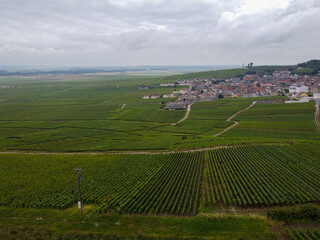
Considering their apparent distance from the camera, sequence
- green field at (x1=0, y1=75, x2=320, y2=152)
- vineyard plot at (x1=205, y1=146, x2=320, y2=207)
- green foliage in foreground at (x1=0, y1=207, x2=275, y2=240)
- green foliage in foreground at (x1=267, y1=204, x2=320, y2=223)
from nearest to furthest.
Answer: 1. green foliage in foreground at (x1=0, y1=207, x2=275, y2=240)
2. green foliage in foreground at (x1=267, y1=204, x2=320, y2=223)
3. vineyard plot at (x1=205, y1=146, x2=320, y2=207)
4. green field at (x1=0, y1=75, x2=320, y2=152)

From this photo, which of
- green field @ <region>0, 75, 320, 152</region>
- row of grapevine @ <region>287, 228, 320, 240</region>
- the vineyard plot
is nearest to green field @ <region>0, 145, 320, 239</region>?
the vineyard plot

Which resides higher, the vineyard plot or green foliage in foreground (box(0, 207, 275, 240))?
the vineyard plot

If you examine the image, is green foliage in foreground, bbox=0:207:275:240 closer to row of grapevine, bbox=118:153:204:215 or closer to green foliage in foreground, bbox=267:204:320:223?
green foliage in foreground, bbox=267:204:320:223

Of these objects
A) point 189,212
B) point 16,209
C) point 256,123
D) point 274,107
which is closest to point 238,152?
point 189,212

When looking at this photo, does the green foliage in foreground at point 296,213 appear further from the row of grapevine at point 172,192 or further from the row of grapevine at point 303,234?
the row of grapevine at point 172,192

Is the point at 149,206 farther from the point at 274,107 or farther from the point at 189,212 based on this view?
the point at 274,107

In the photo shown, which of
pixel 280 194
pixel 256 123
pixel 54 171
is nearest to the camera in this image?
pixel 280 194

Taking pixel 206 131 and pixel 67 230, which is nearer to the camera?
pixel 67 230
